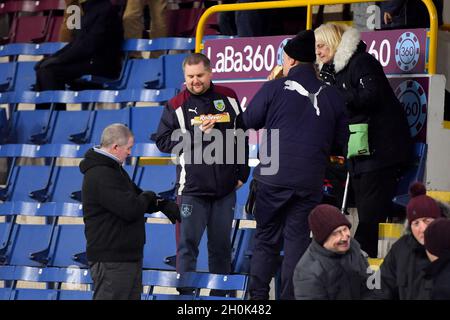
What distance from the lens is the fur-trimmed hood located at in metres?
8.00

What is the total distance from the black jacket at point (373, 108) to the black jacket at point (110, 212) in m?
1.51

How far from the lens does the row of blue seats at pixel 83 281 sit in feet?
26.5

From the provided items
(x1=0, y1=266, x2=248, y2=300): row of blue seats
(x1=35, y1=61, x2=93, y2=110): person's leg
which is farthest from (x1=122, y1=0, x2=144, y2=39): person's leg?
(x1=0, y1=266, x2=248, y2=300): row of blue seats

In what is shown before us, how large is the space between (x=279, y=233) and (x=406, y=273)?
4.23ft

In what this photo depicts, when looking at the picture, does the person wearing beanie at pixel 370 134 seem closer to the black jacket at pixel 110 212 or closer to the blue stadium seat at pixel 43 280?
the black jacket at pixel 110 212

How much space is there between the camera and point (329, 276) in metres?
6.59

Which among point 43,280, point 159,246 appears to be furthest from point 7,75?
point 159,246

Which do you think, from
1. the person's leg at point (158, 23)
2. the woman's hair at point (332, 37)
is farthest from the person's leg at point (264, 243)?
the person's leg at point (158, 23)

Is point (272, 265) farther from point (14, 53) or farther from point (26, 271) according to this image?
point (14, 53)

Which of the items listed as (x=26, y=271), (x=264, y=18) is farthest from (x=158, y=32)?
(x=26, y=271)

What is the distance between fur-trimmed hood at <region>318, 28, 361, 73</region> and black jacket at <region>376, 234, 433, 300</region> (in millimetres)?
1827

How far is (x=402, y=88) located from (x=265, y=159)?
4.76ft

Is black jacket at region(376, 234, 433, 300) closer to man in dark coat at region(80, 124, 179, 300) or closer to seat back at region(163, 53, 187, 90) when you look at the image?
man in dark coat at region(80, 124, 179, 300)
